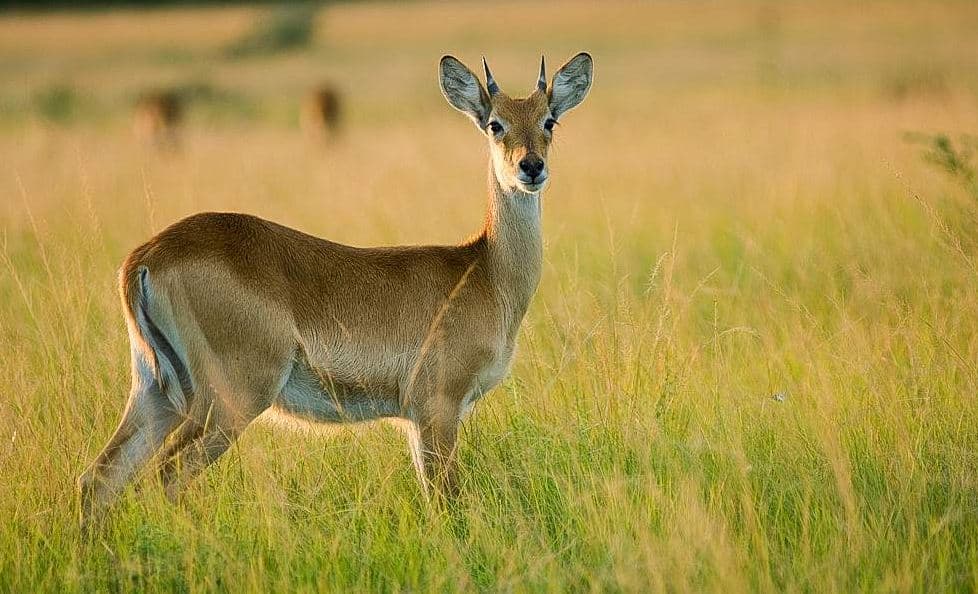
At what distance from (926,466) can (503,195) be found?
2.07 meters

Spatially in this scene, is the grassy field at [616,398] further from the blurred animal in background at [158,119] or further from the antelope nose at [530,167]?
the blurred animal in background at [158,119]

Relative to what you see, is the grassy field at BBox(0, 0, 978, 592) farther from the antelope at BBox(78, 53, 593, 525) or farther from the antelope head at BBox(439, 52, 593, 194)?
the antelope head at BBox(439, 52, 593, 194)

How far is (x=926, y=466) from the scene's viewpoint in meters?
4.62

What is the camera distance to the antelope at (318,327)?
4.51 m

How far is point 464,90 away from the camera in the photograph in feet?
18.5

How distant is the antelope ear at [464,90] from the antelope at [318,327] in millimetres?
63

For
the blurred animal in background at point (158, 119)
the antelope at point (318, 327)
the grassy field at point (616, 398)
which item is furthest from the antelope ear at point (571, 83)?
the blurred animal in background at point (158, 119)

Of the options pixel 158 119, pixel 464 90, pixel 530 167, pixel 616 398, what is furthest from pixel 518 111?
pixel 158 119

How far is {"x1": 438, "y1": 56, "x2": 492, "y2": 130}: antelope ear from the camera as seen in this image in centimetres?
558

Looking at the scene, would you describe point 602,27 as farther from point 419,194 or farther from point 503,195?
point 503,195

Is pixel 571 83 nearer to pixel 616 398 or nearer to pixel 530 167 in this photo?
pixel 530 167

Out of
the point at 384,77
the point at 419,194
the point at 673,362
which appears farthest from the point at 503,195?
the point at 384,77

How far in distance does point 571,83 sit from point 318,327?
1897mm

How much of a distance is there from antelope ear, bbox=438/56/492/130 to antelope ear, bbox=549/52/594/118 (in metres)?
0.34
